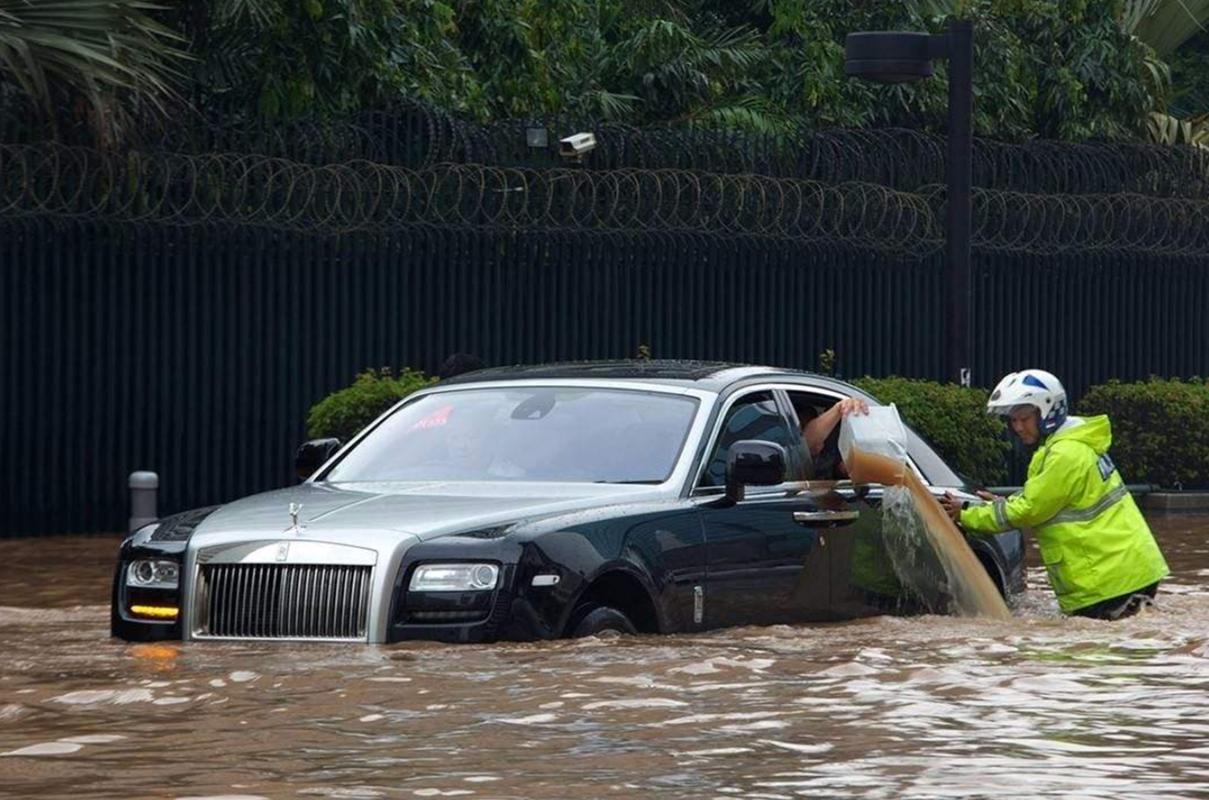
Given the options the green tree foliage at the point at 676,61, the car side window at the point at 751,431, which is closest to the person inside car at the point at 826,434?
the car side window at the point at 751,431

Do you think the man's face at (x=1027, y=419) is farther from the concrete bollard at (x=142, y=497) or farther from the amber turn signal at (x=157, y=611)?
the concrete bollard at (x=142, y=497)

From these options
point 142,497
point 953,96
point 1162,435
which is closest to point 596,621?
point 142,497

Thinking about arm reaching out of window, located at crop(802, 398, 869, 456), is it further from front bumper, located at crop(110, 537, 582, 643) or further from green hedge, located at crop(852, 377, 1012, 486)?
green hedge, located at crop(852, 377, 1012, 486)

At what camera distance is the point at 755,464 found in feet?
36.6

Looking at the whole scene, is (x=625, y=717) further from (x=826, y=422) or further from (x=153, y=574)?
(x=826, y=422)

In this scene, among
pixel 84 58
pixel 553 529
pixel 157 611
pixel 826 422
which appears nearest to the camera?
pixel 553 529

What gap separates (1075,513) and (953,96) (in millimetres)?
9185

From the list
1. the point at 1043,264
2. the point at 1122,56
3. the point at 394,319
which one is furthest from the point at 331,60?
the point at 1122,56

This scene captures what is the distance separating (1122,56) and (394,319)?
11643 mm

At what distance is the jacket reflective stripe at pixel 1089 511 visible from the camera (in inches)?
486

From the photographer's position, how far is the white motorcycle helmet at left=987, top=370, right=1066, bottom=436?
12352 mm

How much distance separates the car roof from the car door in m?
0.13

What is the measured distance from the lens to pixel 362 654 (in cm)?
1008

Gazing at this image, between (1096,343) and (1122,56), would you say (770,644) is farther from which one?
(1122,56)
